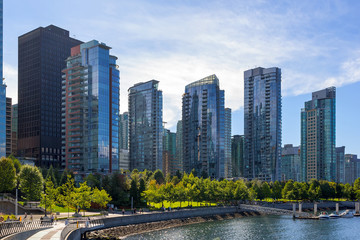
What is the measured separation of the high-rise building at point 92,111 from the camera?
573ft

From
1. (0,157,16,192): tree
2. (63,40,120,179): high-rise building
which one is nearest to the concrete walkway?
(0,157,16,192): tree

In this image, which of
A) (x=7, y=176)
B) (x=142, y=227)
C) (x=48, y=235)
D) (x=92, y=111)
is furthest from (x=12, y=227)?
(x=92, y=111)

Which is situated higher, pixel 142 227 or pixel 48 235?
pixel 48 235

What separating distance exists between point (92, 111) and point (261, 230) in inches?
3992

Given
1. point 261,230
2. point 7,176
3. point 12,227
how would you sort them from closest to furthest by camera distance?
point 12,227, point 261,230, point 7,176

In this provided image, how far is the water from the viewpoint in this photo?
289ft

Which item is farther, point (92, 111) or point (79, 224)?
point (92, 111)

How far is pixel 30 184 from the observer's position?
10038cm

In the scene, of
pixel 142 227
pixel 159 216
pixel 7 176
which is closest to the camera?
pixel 142 227

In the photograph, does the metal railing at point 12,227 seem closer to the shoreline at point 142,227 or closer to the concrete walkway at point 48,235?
the concrete walkway at point 48,235

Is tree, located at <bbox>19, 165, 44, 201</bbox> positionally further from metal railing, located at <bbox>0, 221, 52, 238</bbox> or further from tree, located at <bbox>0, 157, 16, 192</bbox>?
metal railing, located at <bbox>0, 221, 52, 238</bbox>

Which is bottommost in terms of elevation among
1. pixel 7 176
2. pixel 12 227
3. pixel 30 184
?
pixel 12 227

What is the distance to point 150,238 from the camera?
82.0 m

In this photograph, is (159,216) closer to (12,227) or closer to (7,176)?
(7,176)
